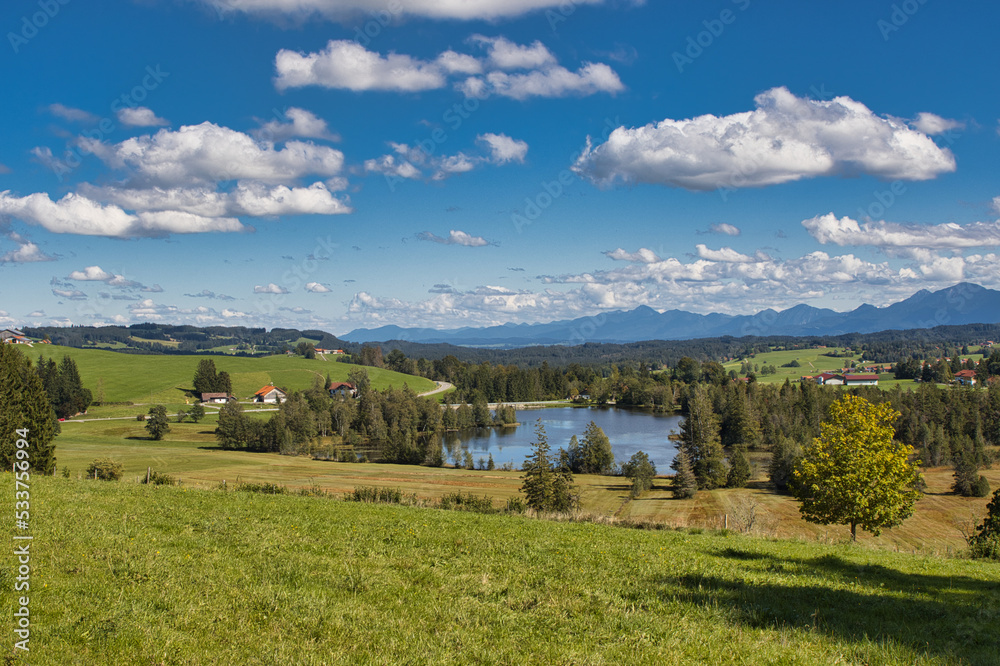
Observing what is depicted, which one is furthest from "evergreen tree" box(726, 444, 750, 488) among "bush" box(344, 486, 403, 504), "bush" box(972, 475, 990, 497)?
"bush" box(344, 486, 403, 504)

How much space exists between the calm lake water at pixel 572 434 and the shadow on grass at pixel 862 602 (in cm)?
6826

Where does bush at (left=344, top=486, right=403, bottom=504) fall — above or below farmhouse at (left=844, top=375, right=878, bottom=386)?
above

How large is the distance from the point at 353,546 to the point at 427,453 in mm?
83603

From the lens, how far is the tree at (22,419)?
118 ft

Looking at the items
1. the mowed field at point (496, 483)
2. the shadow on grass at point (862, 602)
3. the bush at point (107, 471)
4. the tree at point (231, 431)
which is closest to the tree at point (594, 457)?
the mowed field at point (496, 483)

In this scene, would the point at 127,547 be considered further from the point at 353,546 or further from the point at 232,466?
the point at 232,466

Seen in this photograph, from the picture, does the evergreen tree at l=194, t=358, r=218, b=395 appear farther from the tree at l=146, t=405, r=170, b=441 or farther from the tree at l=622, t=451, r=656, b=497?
the tree at l=622, t=451, r=656, b=497

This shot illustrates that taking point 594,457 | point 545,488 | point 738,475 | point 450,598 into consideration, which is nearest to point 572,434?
point 594,457

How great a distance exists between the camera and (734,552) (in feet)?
49.5

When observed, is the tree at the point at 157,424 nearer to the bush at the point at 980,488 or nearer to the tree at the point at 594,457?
→ the tree at the point at 594,457

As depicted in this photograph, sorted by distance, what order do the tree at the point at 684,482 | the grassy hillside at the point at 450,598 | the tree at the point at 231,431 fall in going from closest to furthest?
the grassy hillside at the point at 450,598, the tree at the point at 684,482, the tree at the point at 231,431

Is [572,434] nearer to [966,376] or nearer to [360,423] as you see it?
[360,423]

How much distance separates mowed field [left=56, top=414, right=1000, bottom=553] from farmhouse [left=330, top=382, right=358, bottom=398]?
216 ft

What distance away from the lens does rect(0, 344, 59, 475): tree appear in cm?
3603
